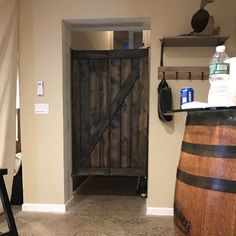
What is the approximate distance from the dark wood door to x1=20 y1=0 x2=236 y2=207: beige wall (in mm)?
250

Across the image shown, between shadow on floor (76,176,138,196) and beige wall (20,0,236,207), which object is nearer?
beige wall (20,0,236,207)

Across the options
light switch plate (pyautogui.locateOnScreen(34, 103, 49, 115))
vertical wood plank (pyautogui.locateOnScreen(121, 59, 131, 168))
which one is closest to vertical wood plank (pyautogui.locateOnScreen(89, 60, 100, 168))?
vertical wood plank (pyautogui.locateOnScreen(121, 59, 131, 168))

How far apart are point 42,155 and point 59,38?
1.26 metres

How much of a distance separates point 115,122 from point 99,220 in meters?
1.09

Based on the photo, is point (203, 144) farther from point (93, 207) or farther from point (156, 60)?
point (93, 207)

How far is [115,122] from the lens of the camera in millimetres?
3127

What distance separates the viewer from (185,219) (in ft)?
3.28

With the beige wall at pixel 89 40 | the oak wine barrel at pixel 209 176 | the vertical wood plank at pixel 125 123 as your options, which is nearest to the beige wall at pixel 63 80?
the vertical wood plank at pixel 125 123

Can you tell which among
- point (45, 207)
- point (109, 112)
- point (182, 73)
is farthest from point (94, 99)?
point (45, 207)

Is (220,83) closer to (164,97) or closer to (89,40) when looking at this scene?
(164,97)

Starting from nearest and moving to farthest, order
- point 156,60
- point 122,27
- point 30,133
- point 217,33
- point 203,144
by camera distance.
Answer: point 203,144
point 217,33
point 156,60
point 30,133
point 122,27

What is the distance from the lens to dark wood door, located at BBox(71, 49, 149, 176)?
10.0 feet

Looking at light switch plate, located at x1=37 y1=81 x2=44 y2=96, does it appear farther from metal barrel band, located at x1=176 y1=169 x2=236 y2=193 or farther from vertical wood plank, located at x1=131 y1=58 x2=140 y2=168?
metal barrel band, located at x1=176 y1=169 x2=236 y2=193

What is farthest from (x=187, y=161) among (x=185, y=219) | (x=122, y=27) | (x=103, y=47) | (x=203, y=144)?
(x=103, y=47)
